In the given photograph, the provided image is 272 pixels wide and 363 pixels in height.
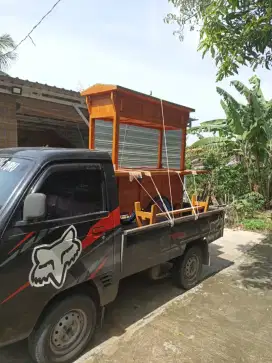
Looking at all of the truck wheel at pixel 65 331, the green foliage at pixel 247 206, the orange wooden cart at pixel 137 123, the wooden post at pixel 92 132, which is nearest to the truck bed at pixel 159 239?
the orange wooden cart at pixel 137 123


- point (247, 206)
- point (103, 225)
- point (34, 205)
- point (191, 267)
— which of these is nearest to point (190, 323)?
point (191, 267)

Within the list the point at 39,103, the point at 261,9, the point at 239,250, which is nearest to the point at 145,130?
the point at 261,9

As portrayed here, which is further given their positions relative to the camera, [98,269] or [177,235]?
[177,235]

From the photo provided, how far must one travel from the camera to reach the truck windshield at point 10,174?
2.55m

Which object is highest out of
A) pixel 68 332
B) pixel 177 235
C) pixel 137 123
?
pixel 137 123

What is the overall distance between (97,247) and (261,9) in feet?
12.9

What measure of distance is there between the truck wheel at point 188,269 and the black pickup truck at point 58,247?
46.8 inches

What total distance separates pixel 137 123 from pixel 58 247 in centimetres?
322

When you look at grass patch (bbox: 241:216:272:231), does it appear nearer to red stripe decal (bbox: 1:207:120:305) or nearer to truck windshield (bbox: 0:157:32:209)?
red stripe decal (bbox: 1:207:120:305)

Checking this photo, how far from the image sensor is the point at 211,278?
5305 millimetres

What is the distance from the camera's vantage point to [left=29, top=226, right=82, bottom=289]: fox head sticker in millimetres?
2559

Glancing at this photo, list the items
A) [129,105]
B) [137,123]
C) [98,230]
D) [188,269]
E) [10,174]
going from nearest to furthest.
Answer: [10,174]
[98,230]
[129,105]
[188,269]
[137,123]

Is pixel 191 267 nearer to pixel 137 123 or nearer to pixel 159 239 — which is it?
pixel 159 239

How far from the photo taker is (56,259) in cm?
269
